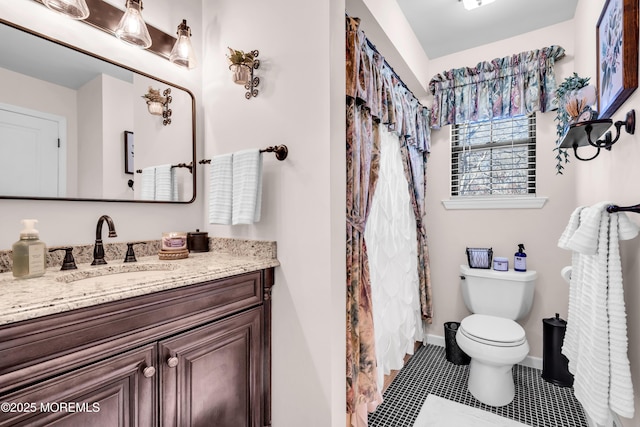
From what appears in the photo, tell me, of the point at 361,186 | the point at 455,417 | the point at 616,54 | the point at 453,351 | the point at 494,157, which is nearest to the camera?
the point at 616,54

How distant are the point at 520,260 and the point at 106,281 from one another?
2754mm

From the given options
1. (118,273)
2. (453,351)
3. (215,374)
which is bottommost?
(453,351)

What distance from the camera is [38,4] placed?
4.04ft

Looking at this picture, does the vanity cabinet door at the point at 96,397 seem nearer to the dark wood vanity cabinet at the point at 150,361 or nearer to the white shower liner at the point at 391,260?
the dark wood vanity cabinet at the point at 150,361

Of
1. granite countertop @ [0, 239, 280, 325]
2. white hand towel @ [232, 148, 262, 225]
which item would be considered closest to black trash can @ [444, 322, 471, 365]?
granite countertop @ [0, 239, 280, 325]

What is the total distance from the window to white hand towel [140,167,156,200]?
249cm

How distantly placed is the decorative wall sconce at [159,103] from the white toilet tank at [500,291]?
2508 millimetres

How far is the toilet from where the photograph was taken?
187 centimetres

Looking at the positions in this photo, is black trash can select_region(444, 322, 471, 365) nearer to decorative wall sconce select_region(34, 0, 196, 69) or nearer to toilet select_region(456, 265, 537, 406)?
toilet select_region(456, 265, 537, 406)

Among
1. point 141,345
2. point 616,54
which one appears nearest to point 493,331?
point 616,54

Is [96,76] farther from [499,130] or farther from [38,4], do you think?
[499,130]

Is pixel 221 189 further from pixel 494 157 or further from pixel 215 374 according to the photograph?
pixel 494 157

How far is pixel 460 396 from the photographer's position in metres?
2.03

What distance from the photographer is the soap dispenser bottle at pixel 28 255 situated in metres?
1.05
